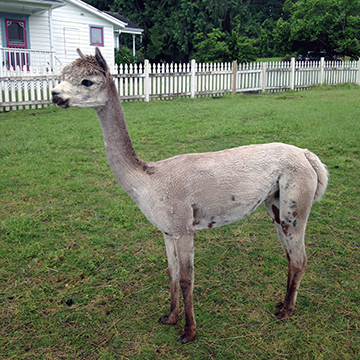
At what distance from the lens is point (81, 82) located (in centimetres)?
326

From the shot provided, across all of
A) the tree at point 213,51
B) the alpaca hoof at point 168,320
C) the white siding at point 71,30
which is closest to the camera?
the alpaca hoof at point 168,320

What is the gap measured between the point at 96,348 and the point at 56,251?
1.87 metres

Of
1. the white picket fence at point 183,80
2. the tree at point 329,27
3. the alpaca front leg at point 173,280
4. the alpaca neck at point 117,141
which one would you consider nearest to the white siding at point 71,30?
the white picket fence at point 183,80

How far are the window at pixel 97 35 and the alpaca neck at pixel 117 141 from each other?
2524cm

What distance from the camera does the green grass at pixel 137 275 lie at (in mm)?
3588

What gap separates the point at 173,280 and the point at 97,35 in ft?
85.3

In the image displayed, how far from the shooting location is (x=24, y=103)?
1435 cm

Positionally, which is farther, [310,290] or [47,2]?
[47,2]

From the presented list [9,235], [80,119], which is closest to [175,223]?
[9,235]

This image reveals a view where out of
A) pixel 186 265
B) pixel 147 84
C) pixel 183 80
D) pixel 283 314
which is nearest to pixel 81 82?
pixel 186 265

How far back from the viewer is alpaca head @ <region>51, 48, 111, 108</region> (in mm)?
3203

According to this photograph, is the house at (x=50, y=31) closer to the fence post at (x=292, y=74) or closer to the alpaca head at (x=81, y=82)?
the fence post at (x=292, y=74)

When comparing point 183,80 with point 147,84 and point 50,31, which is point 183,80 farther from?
point 50,31

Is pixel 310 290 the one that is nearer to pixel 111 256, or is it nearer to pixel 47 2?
pixel 111 256
